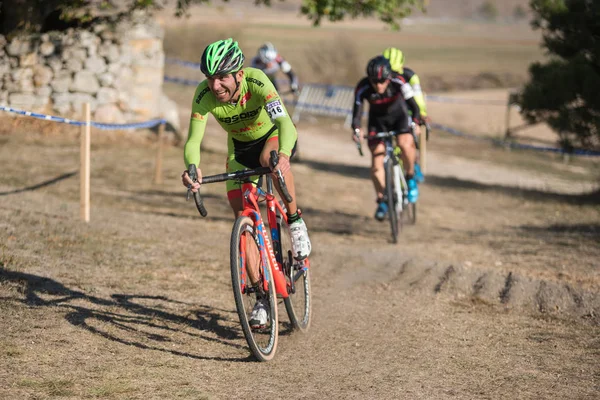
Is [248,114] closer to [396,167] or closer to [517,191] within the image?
[396,167]

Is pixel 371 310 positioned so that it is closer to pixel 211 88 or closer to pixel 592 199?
pixel 211 88

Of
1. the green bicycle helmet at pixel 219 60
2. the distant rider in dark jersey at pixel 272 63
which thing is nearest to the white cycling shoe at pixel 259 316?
the green bicycle helmet at pixel 219 60

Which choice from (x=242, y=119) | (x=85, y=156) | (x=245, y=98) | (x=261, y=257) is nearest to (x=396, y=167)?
(x=85, y=156)

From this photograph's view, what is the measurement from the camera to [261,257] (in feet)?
18.6

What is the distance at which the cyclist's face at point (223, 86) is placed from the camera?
5559mm

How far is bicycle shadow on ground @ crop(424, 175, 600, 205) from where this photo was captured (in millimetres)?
14844

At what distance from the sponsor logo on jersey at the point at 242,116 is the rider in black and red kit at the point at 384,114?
369 centimetres

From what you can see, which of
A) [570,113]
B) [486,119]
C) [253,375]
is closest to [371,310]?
[253,375]

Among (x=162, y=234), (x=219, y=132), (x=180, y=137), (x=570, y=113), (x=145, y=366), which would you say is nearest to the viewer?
(x=145, y=366)

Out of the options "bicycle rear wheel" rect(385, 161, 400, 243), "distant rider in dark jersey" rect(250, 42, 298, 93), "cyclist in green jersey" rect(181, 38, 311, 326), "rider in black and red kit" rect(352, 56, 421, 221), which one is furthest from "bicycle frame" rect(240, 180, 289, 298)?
"distant rider in dark jersey" rect(250, 42, 298, 93)

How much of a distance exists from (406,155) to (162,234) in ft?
11.1

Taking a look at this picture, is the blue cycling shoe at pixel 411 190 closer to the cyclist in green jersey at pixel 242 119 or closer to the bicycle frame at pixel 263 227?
the cyclist in green jersey at pixel 242 119

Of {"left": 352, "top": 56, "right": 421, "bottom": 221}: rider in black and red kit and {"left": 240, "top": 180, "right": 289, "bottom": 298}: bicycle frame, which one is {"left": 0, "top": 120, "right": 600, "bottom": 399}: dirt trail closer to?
{"left": 240, "top": 180, "right": 289, "bottom": 298}: bicycle frame

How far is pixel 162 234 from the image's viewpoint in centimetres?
970
